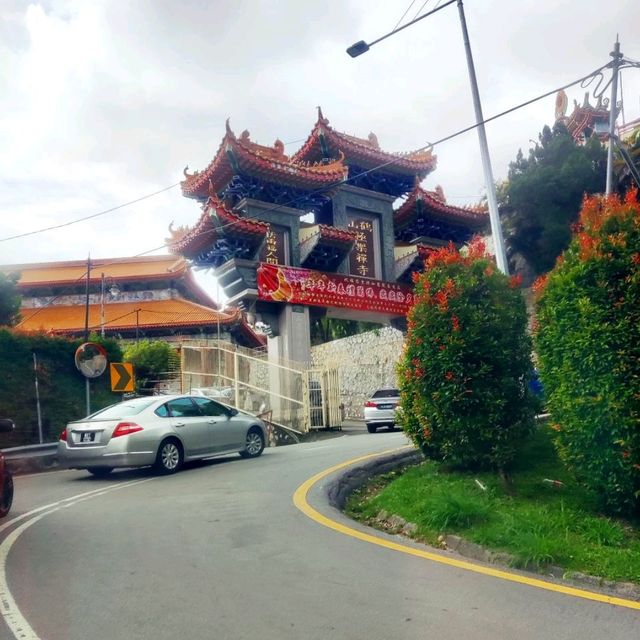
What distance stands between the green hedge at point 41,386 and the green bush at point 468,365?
10.7 m

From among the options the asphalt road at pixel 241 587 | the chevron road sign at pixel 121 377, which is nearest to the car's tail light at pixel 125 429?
the asphalt road at pixel 241 587

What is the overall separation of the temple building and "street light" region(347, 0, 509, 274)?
1175 inches

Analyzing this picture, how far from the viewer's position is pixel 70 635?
4465mm

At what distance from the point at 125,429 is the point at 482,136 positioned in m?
8.76

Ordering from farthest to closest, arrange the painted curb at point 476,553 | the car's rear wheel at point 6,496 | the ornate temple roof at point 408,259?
the ornate temple roof at point 408,259
the car's rear wheel at point 6,496
the painted curb at point 476,553

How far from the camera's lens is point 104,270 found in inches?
1896

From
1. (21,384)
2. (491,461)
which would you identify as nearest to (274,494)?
(491,461)

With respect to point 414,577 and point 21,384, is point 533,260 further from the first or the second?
point 414,577

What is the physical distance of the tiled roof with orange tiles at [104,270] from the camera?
46125 millimetres

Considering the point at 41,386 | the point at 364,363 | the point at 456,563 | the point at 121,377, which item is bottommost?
the point at 456,563

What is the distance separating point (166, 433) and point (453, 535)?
6.77m

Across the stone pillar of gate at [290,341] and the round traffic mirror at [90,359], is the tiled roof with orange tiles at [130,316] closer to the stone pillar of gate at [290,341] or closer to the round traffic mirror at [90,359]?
the stone pillar of gate at [290,341]

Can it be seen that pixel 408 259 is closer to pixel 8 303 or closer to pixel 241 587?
pixel 8 303

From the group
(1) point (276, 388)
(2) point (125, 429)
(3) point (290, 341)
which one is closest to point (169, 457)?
(2) point (125, 429)
